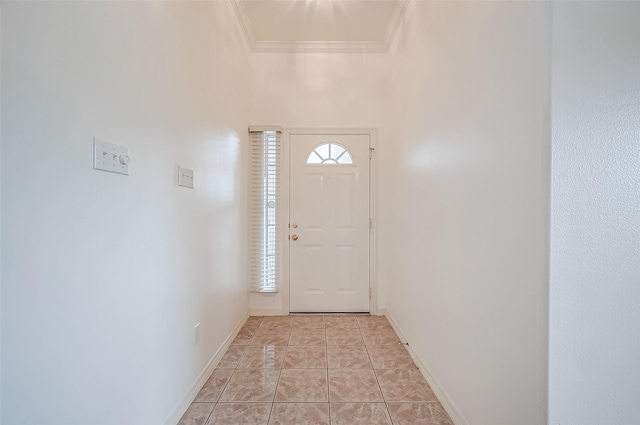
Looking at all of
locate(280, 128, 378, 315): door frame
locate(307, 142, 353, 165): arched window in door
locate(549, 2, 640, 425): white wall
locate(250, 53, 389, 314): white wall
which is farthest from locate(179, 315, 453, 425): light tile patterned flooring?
locate(250, 53, 389, 314): white wall

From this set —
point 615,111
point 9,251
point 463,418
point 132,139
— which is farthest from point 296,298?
point 615,111

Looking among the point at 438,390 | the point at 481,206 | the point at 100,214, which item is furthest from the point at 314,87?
the point at 438,390

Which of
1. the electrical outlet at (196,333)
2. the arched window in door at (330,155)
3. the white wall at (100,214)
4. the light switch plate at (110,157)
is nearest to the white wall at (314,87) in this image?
the arched window in door at (330,155)

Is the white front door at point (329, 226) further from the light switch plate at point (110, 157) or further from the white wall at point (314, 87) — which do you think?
the light switch plate at point (110, 157)

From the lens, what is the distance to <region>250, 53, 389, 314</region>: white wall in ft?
9.30

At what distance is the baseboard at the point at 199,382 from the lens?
1.36m

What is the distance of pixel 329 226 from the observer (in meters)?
2.84

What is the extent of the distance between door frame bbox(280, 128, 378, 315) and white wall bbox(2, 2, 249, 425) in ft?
3.80

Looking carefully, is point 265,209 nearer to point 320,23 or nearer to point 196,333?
point 196,333

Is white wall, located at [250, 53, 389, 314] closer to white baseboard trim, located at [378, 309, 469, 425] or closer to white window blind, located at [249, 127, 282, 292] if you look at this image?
white window blind, located at [249, 127, 282, 292]

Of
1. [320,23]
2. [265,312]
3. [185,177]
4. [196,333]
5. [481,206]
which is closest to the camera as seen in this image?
[481,206]

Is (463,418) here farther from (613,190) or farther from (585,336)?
(613,190)

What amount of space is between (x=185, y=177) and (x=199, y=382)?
4.22 feet

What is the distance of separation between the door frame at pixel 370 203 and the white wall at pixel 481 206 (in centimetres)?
78
